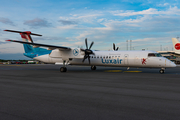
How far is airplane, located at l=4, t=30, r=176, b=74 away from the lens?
65.0ft

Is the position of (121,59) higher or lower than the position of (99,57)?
lower

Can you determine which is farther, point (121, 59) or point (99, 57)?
point (99, 57)

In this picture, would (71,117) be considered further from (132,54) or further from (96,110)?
(132,54)

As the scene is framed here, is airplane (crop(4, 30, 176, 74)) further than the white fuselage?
Yes

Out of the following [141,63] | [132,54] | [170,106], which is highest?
[132,54]

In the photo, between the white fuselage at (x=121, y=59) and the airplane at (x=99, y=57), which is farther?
the airplane at (x=99, y=57)

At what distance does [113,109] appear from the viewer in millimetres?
5199

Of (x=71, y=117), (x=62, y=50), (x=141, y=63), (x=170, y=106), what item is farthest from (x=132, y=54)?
(x=71, y=117)

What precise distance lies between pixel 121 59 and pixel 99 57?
11.6ft

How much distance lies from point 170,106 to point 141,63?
1561 cm

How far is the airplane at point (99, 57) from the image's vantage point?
19.8m

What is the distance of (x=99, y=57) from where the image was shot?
23.1 m

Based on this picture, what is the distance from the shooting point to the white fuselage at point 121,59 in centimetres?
1947

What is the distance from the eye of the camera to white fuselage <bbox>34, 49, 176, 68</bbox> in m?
19.5
